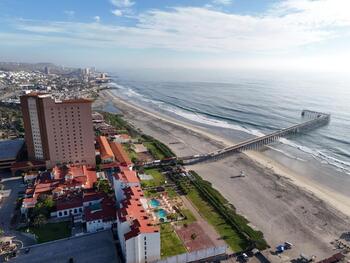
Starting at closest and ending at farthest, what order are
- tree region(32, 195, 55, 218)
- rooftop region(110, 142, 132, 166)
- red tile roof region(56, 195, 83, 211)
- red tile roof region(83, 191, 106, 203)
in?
tree region(32, 195, 55, 218)
red tile roof region(56, 195, 83, 211)
red tile roof region(83, 191, 106, 203)
rooftop region(110, 142, 132, 166)

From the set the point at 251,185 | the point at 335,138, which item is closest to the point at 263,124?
the point at 335,138

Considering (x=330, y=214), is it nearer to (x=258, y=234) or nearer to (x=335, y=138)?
(x=258, y=234)

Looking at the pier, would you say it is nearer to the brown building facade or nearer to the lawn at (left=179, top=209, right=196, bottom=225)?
the brown building facade

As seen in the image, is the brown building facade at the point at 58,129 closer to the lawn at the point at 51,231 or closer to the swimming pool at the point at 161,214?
the lawn at the point at 51,231

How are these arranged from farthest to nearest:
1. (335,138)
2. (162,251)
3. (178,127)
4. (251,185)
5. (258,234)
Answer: (178,127)
(335,138)
(251,185)
(258,234)
(162,251)

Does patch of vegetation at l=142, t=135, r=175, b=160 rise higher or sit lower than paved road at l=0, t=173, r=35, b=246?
higher

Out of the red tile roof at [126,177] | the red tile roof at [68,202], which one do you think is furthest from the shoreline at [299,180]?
the red tile roof at [68,202]

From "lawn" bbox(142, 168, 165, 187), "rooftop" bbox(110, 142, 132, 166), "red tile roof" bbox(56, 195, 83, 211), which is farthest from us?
"rooftop" bbox(110, 142, 132, 166)

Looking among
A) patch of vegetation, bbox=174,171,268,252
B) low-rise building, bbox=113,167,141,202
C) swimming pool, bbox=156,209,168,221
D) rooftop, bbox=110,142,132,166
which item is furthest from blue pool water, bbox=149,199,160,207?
rooftop, bbox=110,142,132,166
